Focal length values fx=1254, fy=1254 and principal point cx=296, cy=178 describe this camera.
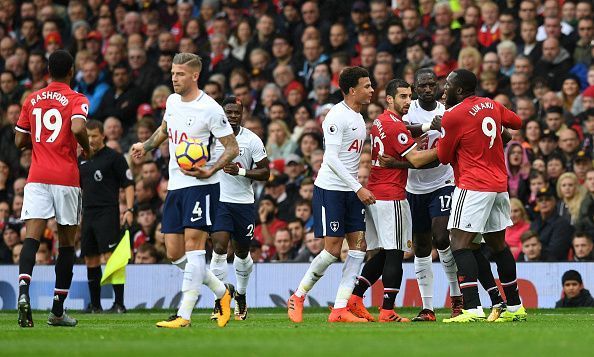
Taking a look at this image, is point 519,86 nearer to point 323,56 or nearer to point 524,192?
point 524,192

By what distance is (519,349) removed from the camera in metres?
9.37

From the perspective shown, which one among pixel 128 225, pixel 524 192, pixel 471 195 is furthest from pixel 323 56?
pixel 471 195

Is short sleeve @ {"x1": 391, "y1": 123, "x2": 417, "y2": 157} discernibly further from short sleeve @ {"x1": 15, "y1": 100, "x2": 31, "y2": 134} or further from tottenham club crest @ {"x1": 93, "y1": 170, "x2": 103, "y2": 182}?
tottenham club crest @ {"x1": 93, "y1": 170, "x2": 103, "y2": 182}

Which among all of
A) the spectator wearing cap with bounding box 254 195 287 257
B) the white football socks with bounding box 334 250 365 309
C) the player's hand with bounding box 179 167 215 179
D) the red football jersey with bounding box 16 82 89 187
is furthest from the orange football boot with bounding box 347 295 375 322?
the spectator wearing cap with bounding box 254 195 287 257

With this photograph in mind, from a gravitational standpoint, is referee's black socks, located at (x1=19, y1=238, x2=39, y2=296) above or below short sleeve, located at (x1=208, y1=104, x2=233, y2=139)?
below

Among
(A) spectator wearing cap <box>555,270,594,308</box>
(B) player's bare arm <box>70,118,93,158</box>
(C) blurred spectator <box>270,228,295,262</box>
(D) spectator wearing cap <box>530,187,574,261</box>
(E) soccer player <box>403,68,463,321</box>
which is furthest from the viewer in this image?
(C) blurred spectator <box>270,228,295,262</box>

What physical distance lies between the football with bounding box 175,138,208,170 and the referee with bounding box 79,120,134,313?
5487mm

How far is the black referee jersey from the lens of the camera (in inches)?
696

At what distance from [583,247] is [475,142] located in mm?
5041

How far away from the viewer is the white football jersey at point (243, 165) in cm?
1546

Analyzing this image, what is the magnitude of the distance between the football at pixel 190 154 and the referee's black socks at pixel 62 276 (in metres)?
2.12

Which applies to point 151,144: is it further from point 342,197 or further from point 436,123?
point 436,123

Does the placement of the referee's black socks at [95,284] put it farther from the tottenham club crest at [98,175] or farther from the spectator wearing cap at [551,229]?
the spectator wearing cap at [551,229]

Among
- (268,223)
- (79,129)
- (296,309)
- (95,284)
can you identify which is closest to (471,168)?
(296,309)
